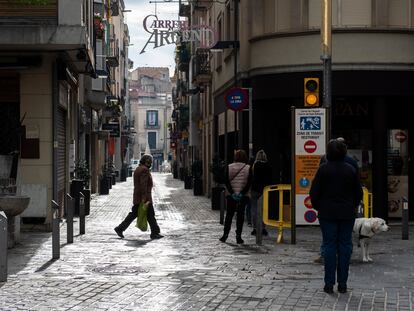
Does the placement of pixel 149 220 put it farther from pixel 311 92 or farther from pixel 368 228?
pixel 368 228

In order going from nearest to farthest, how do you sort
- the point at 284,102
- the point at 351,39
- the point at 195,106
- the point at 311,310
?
the point at 311,310
the point at 351,39
the point at 284,102
the point at 195,106

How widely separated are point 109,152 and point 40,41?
39.3 metres

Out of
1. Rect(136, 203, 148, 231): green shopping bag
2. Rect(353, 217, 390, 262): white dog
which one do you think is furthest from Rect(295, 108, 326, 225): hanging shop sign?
Rect(136, 203, 148, 231): green shopping bag

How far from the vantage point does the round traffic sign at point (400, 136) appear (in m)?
21.3

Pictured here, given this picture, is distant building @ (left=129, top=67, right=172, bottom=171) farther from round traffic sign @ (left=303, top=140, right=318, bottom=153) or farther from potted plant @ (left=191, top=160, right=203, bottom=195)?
round traffic sign @ (left=303, top=140, right=318, bottom=153)

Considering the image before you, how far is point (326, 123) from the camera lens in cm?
1520

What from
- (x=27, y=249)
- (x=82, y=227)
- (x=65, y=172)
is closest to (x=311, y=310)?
(x=27, y=249)

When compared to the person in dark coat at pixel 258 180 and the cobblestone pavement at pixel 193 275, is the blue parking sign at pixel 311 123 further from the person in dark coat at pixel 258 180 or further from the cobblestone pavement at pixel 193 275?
the person in dark coat at pixel 258 180

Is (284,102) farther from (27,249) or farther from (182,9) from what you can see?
(182,9)

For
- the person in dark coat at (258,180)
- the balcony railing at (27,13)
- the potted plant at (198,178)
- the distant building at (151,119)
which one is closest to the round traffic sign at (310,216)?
the person in dark coat at (258,180)

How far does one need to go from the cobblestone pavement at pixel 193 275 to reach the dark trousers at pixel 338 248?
23cm

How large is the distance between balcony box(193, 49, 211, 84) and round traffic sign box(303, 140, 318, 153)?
63.4 feet

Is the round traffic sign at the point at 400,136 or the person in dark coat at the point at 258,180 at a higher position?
the round traffic sign at the point at 400,136

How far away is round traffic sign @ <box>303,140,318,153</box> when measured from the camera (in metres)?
15.4
